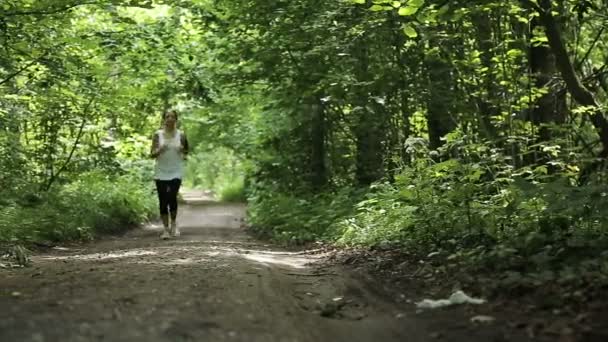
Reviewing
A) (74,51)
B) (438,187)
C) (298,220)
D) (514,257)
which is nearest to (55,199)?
(74,51)

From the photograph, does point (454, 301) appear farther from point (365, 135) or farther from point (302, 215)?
point (365, 135)

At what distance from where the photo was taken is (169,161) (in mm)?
11102

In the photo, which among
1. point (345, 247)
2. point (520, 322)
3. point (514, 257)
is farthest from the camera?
point (345, 247)

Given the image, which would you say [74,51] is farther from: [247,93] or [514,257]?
[514,257]

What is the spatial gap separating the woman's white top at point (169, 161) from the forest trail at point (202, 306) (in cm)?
419

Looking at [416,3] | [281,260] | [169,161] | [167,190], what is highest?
[416,3]

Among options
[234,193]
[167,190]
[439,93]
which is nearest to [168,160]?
[167,190]

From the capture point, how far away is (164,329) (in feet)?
12.7

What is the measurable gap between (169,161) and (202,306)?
6845 mm

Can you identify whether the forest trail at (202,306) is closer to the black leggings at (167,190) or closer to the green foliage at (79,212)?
the green foliage at (79,212)

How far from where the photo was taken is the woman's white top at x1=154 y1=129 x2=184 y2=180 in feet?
36.4

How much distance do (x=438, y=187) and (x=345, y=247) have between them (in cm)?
174

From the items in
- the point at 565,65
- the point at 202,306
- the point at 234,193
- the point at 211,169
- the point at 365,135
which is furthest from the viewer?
the point at 211,169

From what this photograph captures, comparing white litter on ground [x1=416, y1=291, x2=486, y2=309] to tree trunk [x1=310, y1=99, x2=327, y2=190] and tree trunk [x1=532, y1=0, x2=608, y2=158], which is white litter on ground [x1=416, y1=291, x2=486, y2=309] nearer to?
tree trunk [x1=532, y1=0, x2=608, y2=158]
